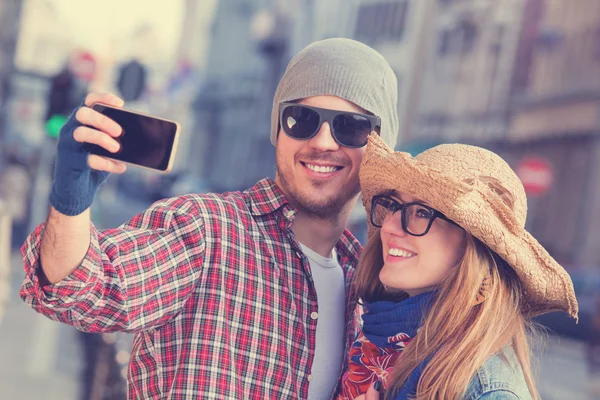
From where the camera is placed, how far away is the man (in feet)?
6.84

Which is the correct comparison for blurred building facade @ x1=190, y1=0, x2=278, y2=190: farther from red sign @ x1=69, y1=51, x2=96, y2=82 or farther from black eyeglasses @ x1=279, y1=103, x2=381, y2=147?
black eyeglasses @ x1=279, y1=103, x2=381, y2=147

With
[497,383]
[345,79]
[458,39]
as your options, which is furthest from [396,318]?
[458,39]

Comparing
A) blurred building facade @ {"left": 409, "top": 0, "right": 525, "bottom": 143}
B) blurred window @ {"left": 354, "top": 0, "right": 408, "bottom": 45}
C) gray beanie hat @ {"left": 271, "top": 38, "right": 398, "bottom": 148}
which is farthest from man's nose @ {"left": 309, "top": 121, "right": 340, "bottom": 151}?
blurred window @ {"left": 354, "top": 0, "right": 408, "bottom": 45}

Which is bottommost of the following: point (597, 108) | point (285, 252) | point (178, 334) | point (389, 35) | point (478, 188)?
point (178, 334)

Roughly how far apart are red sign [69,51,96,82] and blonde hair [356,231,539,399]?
725 cm

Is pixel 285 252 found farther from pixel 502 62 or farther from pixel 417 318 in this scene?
pixel 502 62

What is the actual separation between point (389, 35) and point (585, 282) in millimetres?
19503

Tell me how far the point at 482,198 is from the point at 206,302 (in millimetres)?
794

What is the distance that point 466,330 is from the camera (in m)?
2.36

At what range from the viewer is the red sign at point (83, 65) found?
9.31m

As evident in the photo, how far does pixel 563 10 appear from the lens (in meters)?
23.5

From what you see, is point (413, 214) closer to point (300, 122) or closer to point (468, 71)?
point (300, 122)

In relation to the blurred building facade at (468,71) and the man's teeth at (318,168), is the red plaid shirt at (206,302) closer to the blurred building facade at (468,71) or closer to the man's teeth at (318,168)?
the man's teeth at (318,168)

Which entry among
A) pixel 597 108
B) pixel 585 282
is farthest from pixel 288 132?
pixel 597 108
